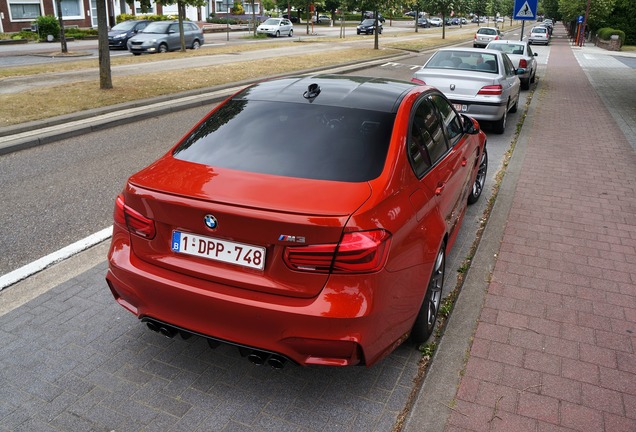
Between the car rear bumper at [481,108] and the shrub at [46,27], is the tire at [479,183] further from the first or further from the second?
the shrub at [46,27]

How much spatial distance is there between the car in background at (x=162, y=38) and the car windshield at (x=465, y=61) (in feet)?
61.8

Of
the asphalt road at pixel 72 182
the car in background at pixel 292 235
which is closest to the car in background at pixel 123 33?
the asphalt road at pixel 72 182

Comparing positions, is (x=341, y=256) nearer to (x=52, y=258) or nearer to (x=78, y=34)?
(x=52, y=258)

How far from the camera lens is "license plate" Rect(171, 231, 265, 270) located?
2.77 m

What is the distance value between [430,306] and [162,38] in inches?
1041

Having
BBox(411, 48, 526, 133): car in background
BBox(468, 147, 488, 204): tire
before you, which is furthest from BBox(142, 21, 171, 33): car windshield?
BBox(468, 147, 488, 204): tire

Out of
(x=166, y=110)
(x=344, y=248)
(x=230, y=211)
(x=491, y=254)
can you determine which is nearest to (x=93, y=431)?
(x=230, y=211)

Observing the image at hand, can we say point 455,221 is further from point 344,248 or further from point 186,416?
point 186,416

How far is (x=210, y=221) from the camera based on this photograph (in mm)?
2777

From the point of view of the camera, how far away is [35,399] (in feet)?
9.89

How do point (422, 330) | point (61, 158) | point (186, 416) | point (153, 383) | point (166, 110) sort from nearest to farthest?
1. point (186, 416)
2. point (153, 383)
3. point (422, 330)
4. point (61, 158)
5. point (166, 110)

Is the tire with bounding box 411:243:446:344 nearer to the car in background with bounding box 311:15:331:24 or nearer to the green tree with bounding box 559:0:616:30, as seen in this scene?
the green tree with bounding box 559:0:616:30

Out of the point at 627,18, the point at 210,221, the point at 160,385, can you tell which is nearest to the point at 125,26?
the point at 160,385

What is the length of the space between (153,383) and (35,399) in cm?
62
